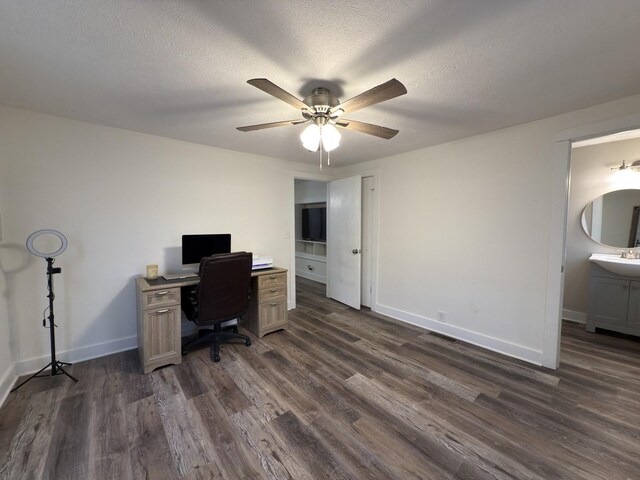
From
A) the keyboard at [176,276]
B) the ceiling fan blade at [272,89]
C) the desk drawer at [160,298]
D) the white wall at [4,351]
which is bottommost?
the white wall at [4,351]

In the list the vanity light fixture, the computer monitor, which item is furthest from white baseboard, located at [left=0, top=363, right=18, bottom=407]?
the vanity light fixture

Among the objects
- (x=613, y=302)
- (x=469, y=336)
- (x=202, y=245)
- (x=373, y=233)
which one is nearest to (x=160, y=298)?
(x=202, y=245)

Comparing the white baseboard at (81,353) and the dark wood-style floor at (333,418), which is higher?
the white baseboard at (81,353)

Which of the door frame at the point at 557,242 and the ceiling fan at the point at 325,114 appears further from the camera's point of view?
the door frame at the point at 557,242

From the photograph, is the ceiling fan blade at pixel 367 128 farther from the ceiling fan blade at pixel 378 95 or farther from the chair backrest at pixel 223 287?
the chair backrest at pixel 223 287

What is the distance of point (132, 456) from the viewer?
4.80ft

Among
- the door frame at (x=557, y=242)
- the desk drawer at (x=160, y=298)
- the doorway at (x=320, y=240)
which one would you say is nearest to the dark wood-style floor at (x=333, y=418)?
the door frame at (x=557, y=242)

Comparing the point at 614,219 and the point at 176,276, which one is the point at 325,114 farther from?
the point at 614,219

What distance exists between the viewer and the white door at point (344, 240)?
154 inches

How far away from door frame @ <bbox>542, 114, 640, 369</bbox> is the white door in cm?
217

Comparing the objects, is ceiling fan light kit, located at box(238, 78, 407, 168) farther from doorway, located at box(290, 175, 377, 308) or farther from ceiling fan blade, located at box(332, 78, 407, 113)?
doorway, located at box(290, 175, 377, 308)

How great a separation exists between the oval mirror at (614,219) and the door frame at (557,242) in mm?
1754

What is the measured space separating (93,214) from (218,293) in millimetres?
1444

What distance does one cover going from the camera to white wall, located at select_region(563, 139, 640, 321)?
3131mm
